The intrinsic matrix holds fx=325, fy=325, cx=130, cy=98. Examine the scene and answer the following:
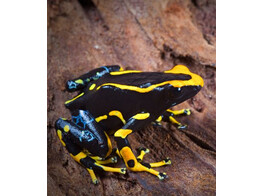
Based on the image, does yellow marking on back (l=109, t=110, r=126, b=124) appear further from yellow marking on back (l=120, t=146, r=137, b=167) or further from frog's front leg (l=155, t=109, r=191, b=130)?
frog's front leg (l=155, t=109, r=191, b=130)

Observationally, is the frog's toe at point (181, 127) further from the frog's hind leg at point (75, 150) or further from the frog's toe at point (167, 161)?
the frog's hind leg at point (75, 150)

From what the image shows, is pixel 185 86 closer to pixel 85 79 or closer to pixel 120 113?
pixel 120 113

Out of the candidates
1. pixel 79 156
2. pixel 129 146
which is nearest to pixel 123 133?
pixel 129 146

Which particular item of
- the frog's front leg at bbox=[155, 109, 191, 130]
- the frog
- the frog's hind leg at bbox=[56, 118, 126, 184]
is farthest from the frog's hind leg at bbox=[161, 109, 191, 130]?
the frog's hind leg at bbox=[56, 118, 126, 184]

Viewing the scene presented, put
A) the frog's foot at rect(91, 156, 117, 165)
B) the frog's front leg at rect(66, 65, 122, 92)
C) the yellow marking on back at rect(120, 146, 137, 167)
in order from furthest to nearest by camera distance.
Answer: the frog's front leg at rect(66, 65, 122, 92)
the frog's foot at rect(91, 156, 117, 165)
the yellow marking on back at rect(120, 146, 137, 167)

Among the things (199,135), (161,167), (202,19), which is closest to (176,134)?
(199,135)

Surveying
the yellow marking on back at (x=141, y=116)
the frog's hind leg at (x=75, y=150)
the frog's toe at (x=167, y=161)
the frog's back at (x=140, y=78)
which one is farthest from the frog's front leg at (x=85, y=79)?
the frog's toe at (x=167, y=161)

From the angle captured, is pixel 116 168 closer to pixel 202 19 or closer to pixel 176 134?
pixel 176 134
